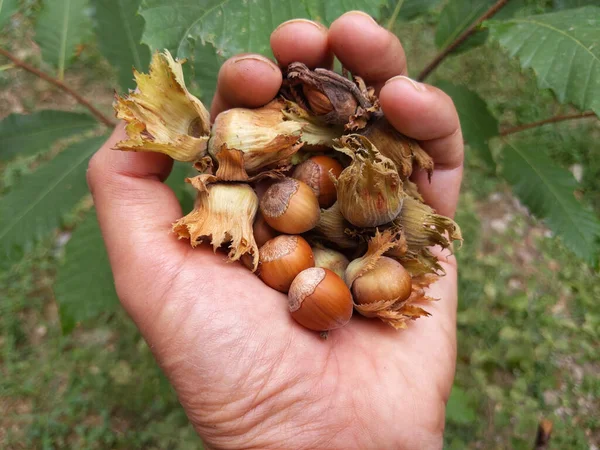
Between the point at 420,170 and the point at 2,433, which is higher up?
the point at 420,170

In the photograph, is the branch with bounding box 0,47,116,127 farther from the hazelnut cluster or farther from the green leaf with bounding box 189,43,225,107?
the hazelnut cluster

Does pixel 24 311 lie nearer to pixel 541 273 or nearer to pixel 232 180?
pixel 232 180

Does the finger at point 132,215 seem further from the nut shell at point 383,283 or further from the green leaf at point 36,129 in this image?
the green leaf at point 36,129

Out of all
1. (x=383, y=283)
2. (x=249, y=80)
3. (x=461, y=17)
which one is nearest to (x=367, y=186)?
(x=383, y=283)

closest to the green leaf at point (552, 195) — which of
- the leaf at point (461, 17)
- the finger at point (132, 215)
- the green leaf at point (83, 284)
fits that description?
the leaf at point (461, 17)

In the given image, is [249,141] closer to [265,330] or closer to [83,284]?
[265,330]

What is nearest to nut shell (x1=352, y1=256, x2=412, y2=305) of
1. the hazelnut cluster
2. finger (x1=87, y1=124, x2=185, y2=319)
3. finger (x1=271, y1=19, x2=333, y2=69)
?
the hazelnut cluster

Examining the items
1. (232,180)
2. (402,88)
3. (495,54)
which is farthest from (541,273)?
(232,180)
